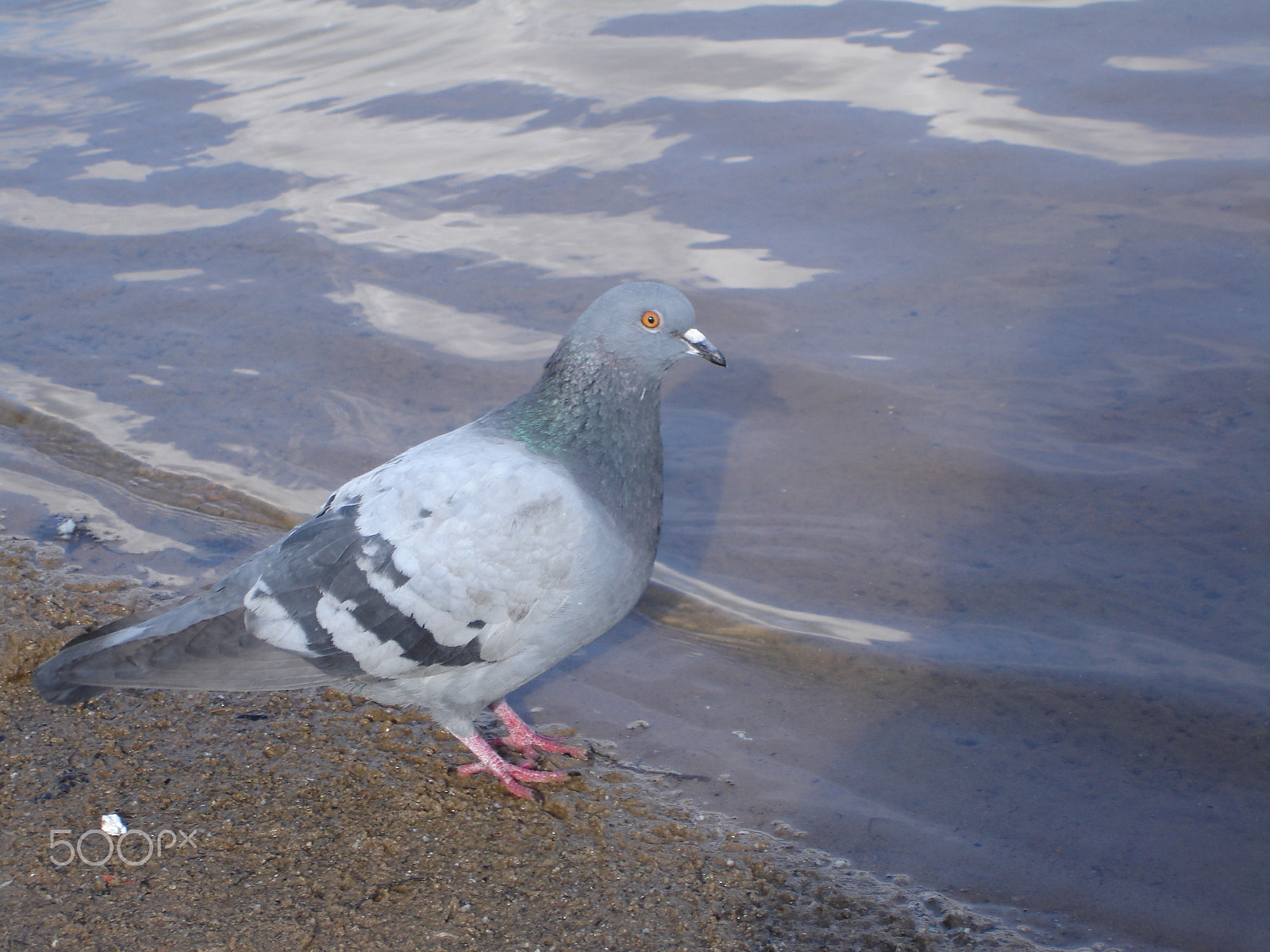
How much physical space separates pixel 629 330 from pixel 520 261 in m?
3.82

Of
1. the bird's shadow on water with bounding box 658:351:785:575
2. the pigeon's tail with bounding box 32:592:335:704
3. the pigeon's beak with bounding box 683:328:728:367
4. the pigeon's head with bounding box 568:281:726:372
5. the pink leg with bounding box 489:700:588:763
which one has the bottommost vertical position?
the pink leg with bounding box 489:700:588:763

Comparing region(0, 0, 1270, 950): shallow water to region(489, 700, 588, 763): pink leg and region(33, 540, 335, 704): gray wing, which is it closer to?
region(489, 700, 588, 763): pink leg

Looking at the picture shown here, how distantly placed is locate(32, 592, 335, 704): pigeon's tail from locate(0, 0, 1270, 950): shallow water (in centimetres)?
110

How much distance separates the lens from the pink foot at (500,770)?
3.43m

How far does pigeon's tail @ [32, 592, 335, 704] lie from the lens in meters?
3.17

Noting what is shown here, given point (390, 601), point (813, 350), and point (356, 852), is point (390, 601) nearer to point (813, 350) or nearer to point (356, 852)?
point (356, 852)

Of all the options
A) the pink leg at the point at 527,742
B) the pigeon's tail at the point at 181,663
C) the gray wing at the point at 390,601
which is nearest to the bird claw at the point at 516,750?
the pink leg at the point at 527,742

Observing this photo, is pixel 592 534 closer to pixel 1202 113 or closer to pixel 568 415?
pixel 568 415

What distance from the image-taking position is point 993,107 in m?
8.22

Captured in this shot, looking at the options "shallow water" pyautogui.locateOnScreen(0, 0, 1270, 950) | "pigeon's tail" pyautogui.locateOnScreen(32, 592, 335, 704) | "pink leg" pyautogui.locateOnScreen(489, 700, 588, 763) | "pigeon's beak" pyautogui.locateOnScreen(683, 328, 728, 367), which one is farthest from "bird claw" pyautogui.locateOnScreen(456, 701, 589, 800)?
"pigeon's beak" pyautogui.locateOnScreen(683, 328, 728, 367)

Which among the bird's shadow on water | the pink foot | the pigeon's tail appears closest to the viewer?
the pigeon's tail

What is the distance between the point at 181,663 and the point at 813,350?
13.5 ft

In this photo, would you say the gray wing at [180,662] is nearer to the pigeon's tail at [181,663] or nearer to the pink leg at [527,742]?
the pigeon's tail at [181,663]

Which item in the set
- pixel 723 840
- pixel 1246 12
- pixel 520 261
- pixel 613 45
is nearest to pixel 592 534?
pixel 723 840
